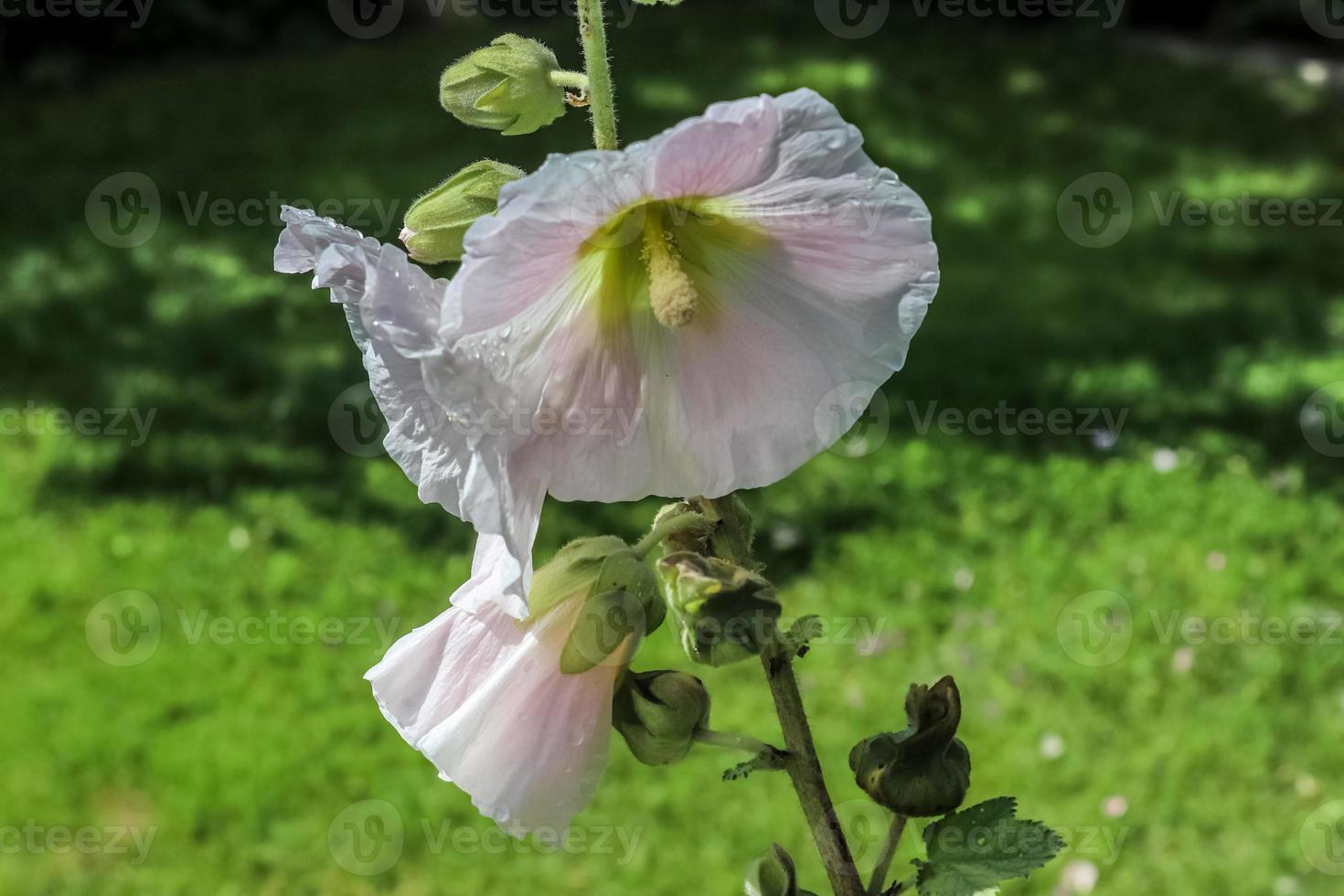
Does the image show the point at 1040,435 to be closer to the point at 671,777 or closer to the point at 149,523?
the point at 671,777

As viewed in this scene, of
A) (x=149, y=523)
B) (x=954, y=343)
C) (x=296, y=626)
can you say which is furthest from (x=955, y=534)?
(x=149, y=523)

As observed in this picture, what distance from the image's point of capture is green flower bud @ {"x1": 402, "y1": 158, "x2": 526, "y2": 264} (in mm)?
993

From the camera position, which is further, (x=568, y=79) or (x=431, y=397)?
(x=568, y=79)

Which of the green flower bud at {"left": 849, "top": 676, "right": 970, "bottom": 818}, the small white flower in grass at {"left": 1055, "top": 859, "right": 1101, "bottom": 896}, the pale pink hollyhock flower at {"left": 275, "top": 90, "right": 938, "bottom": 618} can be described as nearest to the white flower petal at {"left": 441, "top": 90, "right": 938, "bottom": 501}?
the pale pink hollyhock flower at {"left": 275, "top": 90, "right": 938, "bottom": 618}

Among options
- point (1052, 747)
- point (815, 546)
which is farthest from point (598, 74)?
point (815, 546)

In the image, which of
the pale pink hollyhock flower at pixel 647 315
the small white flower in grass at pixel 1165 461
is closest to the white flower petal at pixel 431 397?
the pale pink hollyhock flower at pixel 647 315

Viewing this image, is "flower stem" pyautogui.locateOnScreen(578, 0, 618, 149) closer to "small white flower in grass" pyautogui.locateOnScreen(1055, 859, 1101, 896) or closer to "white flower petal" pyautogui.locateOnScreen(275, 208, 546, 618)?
"white flower petal" pyautogui.locateOnScreen(275, 208, 546, 618)

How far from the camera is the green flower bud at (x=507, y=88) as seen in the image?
104 cm

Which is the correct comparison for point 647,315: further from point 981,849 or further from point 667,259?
point 981,849

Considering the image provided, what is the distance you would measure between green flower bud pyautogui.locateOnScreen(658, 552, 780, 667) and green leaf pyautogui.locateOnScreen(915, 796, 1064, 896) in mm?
293

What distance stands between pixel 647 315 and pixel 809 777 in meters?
0.37

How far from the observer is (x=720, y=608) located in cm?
88

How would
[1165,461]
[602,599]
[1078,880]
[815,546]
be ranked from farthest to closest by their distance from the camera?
[1165,461], [815,546], [1078,880], [602,599]

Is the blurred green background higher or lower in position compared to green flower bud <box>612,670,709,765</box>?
lower
